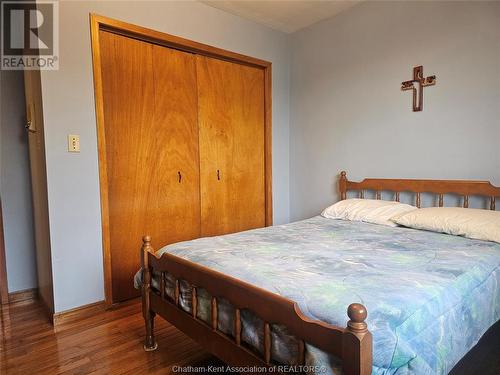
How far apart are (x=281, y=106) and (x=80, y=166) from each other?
201 centimetres

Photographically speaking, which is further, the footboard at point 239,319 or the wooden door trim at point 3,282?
the wooden door trim at point 3,282

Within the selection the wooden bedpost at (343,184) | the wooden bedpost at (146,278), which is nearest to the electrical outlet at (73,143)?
the wooden bedpost at (146,278)

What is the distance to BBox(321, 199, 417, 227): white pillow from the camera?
226cm

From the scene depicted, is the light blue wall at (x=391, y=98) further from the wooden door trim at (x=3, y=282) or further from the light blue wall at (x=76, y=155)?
the wooden door trim at (x=3, y=282)

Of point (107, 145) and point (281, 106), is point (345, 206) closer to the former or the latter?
point (281, 106)

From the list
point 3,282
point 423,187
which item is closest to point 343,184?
point 423,187

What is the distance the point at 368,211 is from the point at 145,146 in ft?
5.72

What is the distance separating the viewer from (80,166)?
2.13 metres

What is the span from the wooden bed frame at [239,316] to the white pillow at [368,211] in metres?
0.41

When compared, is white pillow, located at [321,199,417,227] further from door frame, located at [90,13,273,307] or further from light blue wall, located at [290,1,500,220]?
door frame, located at [90,13,273,307]

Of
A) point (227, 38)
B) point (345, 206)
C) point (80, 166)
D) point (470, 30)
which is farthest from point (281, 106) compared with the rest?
point (80, 166)

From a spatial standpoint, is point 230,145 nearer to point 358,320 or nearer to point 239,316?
point 239,316

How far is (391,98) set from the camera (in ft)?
8.41

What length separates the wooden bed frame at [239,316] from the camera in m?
0.81
